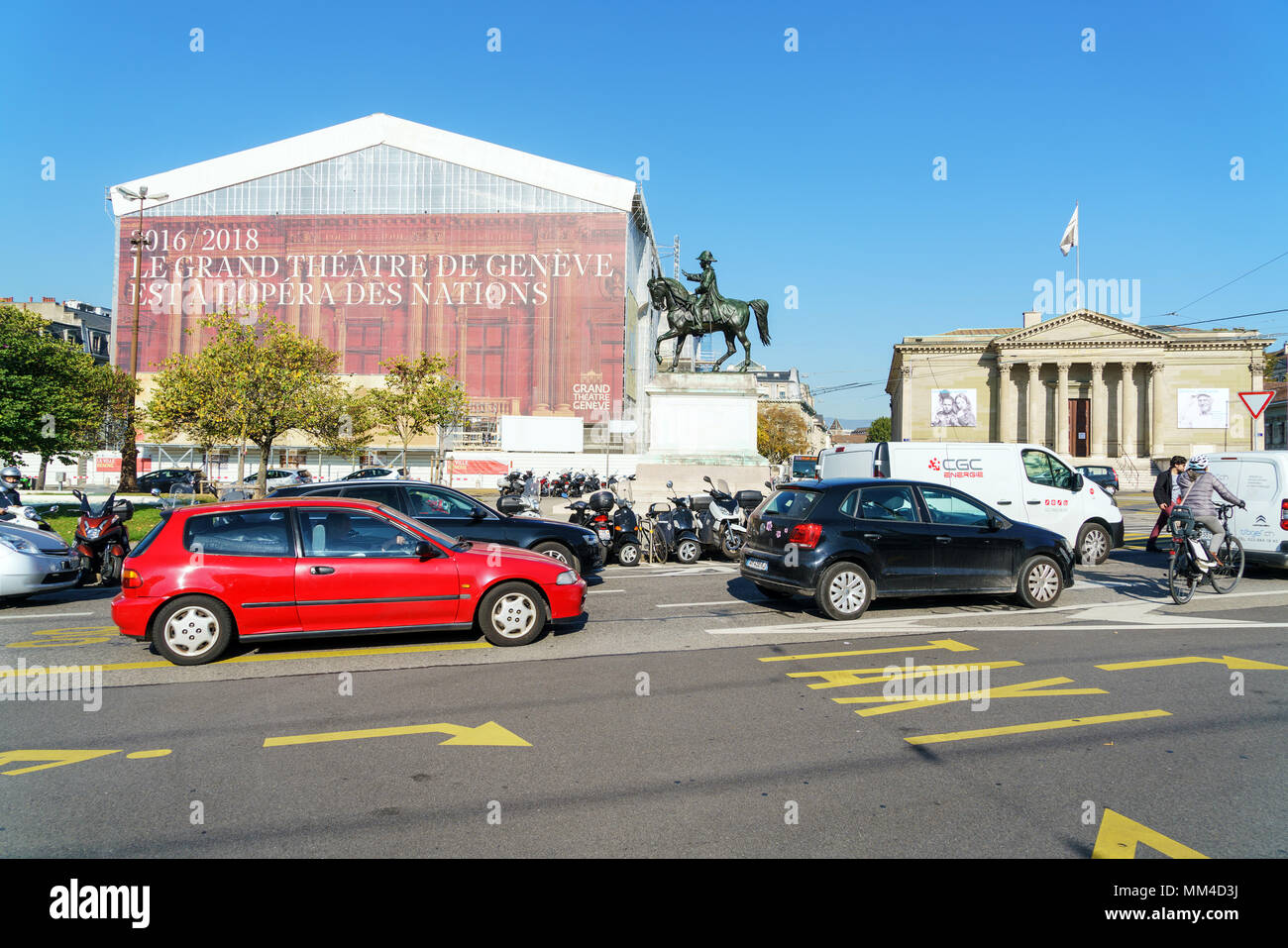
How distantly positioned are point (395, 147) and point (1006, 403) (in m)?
54.7

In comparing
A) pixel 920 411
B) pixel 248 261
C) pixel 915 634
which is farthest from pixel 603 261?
pixel 915 634

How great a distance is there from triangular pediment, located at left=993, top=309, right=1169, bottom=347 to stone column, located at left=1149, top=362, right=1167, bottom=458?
267 cm

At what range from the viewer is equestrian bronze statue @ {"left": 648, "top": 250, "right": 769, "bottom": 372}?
2456 cm

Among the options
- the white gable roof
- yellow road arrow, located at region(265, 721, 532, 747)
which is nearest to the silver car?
yellow road arrow, located at region(265, 721, 532, 747)

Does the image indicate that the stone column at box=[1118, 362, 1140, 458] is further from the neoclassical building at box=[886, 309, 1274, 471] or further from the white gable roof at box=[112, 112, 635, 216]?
the white gable roof at box=[112, 112, 635, 216]

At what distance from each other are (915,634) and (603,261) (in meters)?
55.9

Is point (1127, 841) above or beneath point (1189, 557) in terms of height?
beneath

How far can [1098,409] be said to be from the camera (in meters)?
74.6

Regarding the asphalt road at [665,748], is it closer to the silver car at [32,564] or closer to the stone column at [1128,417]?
the silver car at [32,564]

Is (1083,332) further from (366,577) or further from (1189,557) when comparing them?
(366,577)

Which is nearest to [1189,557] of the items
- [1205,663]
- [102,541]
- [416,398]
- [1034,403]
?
[1205,663]

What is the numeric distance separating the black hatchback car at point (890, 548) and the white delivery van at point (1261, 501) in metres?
4.48

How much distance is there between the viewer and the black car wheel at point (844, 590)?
30.9 feet

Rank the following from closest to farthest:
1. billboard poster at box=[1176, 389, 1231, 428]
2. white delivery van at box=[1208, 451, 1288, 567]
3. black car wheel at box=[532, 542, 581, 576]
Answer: black car wheel at box=[532, 542, 581, 576]
white delivery van at box=[1208, 451, 1288, 567]
billboard poster at box=[1176, 389, 1231, 428]
